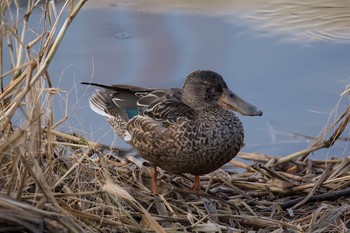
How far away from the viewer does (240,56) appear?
173 inches

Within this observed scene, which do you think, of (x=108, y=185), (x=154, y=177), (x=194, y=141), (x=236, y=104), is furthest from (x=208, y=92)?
(x=108, y=185)

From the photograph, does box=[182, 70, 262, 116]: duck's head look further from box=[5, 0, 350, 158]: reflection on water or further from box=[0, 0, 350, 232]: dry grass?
box=[5, 0, 350, 158]: reflection on water

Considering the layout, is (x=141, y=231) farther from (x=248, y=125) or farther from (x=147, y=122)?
(x=248, y=125)

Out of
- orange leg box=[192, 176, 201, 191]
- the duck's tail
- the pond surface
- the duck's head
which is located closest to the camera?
orange leg box=[192, 176, 201, 191]

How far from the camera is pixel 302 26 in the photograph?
4785 millimetres

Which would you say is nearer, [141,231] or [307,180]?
[141,231]

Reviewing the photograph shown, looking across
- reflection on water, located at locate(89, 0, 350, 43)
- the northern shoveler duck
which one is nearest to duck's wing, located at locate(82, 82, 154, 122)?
the northern shoveler duck

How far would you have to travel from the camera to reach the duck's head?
11.7 ft

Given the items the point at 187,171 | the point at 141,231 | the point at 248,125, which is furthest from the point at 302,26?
the point at 141,231

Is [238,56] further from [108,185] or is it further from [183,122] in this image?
[108,185]

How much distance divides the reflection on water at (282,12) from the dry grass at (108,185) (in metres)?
1.14

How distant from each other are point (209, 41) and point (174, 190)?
1.52 meters

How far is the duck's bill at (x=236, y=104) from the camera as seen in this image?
3428 mm

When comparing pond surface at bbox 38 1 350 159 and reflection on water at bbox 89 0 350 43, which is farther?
reflection on water at bbox 89 0 350 43
